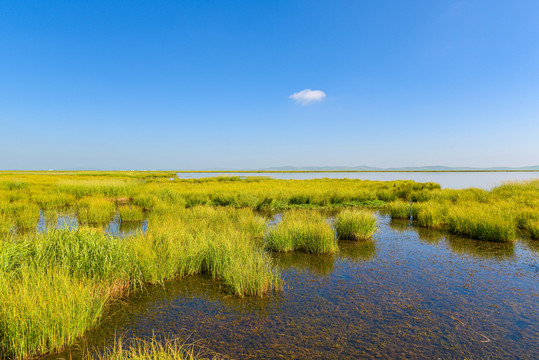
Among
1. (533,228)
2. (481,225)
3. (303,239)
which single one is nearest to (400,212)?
(481,225)

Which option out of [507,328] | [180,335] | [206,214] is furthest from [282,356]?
[206,214]

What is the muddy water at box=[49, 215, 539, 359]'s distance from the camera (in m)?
4.09

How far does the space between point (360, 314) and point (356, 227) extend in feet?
18.5

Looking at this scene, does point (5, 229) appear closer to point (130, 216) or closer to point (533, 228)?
point (130, 216)

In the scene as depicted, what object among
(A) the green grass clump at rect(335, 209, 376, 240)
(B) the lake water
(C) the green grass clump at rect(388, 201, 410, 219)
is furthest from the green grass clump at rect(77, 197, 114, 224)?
(B) the lake water

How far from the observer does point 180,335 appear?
4.30m

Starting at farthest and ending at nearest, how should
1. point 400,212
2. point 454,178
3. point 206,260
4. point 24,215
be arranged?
1. point 454,178
2. point 400,212
3. point 24,215
4. point 206,260

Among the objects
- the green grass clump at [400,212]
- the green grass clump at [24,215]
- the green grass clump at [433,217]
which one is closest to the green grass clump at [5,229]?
the green grass clump at [24,215]

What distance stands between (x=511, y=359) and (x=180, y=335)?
5175mm

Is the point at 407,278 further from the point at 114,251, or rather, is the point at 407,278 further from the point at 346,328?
the point at 114,251

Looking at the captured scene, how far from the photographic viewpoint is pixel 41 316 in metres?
3.67

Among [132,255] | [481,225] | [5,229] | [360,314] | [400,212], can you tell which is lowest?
[360,314]

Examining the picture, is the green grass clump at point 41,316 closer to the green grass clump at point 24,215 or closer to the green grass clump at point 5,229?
the green grass clump at point 5,229

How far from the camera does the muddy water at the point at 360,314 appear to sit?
4094 mm
